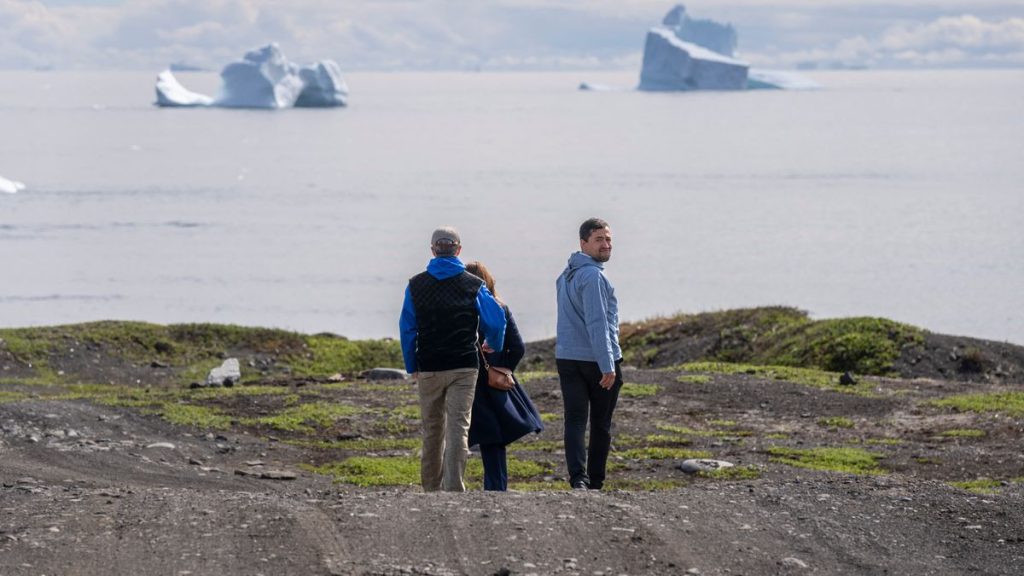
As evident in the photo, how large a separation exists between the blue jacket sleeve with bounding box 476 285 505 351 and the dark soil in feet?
4.61

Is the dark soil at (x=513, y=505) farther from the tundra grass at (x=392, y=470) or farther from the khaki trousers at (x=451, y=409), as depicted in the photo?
the khaki trousers at (x=451, y=409)

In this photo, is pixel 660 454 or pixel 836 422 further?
pixel 836 422

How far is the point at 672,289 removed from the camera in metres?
46.0

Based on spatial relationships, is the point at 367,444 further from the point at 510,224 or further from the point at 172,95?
the point at 172,95

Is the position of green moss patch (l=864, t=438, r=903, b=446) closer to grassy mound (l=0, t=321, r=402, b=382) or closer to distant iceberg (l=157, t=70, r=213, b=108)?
grassy mound (l=0, t=321, r=402, b=382)

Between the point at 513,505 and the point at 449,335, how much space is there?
69.9 inches

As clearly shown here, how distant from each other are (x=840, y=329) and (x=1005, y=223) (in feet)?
149

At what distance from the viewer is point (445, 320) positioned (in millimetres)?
11203

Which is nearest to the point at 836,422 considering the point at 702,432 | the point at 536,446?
the point at 702,432

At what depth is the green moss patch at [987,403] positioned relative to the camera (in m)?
18.1

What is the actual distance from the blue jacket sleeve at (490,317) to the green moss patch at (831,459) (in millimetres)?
5003

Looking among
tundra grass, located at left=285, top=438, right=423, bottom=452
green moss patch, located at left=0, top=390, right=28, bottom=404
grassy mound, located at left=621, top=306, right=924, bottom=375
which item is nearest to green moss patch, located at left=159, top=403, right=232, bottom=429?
tundra grass, located at left=285, top=438, right=423, bottom=452

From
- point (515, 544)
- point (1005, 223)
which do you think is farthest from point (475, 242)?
point (515, 544)

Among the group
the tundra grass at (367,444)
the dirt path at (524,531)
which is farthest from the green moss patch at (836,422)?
the dirt path at (524,531)
